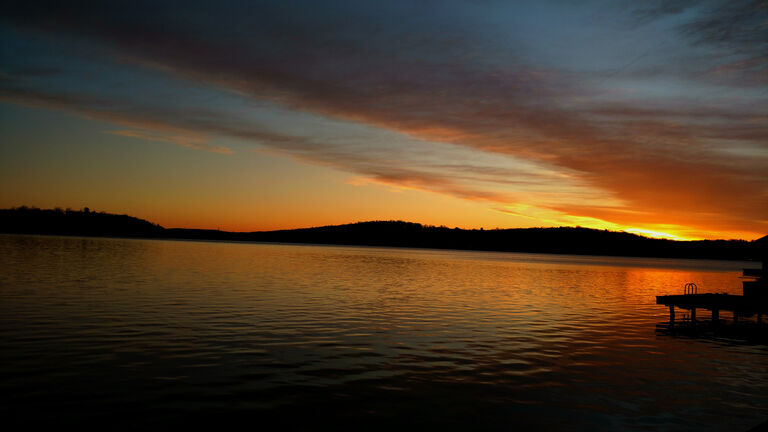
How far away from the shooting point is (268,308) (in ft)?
106

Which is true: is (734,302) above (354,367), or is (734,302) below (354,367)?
above

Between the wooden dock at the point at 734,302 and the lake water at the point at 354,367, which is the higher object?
the wooden dock at the point at 734,302

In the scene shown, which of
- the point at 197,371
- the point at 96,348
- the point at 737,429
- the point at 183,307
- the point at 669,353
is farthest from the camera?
the point at 183,307

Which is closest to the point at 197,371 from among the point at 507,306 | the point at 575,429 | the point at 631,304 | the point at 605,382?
the point at 575,429

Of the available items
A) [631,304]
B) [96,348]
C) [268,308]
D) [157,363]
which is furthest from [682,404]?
[631,304]

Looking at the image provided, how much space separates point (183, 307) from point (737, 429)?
28.2m

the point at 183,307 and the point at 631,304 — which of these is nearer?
the point at 183,307

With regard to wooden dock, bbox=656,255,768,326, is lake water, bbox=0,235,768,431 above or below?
below

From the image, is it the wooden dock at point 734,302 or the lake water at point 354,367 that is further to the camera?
the wooden dock at point 734,302

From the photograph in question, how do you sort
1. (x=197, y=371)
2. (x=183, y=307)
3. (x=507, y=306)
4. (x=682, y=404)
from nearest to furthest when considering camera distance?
1. (x=682, y=404)
2. (x=197, y=371)
3. (x=183, y=307)
4. (x=507, y=306)

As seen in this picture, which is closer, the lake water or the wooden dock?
the lake water

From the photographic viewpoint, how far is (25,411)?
12164 millimetres

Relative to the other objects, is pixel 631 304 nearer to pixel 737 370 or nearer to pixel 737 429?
pixel 737 370

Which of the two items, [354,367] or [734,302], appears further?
[734,302]
